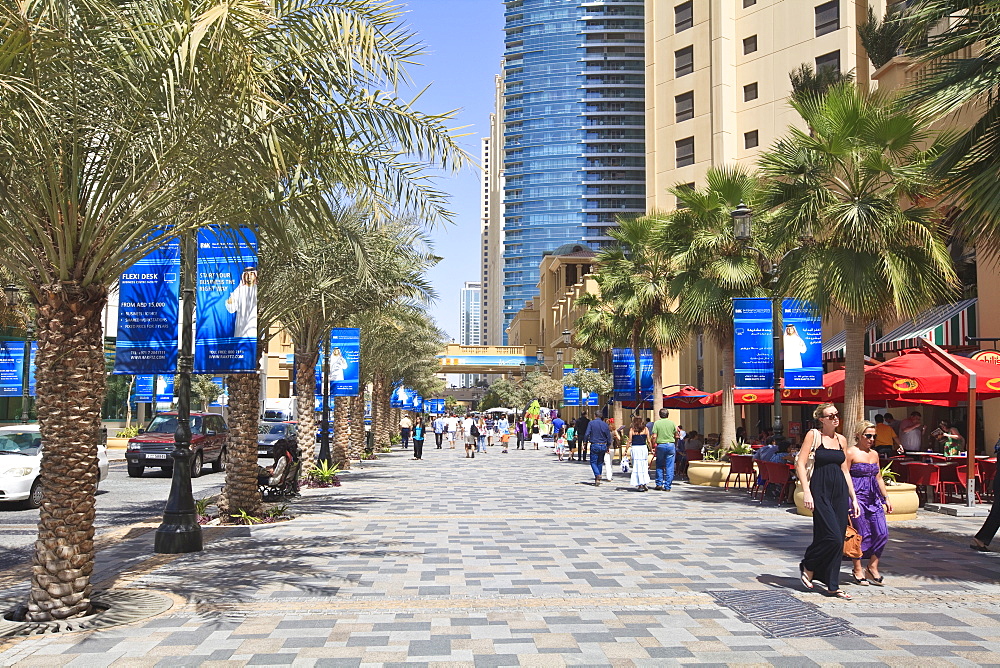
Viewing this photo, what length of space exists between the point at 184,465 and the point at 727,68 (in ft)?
129

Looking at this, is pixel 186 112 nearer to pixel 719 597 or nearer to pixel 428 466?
pixel 719 597

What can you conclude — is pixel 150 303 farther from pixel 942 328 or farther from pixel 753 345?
pixel 942 328

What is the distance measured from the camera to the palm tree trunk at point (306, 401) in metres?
21.8

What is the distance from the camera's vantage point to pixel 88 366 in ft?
25.6

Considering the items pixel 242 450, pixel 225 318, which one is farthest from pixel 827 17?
pixel 225 318

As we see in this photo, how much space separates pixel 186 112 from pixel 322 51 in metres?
1.28

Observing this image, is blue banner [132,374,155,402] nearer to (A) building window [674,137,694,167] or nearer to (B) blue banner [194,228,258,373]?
(B) blue banner [194,228,258,373]

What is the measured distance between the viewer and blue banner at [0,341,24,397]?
84.5 feet

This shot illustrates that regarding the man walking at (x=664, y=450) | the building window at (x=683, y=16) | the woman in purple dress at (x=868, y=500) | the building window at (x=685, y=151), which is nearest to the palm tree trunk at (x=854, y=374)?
the woman in purple dress at (x=868, y=500)

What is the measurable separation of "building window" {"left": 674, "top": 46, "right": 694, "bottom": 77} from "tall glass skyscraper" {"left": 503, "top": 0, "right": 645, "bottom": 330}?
116 metres

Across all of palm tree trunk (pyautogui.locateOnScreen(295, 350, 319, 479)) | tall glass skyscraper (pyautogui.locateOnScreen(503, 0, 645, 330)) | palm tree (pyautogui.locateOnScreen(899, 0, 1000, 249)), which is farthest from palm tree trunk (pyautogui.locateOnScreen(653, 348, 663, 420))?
tall glass skyscraper (pyautogui.locateOnScreen(503, 0, 645, 330))

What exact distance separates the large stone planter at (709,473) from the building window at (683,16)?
31774 millimetres

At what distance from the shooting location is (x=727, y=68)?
148 feet

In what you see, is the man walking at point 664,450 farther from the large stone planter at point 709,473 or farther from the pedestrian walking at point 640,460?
the large stone planter at point 709,473
